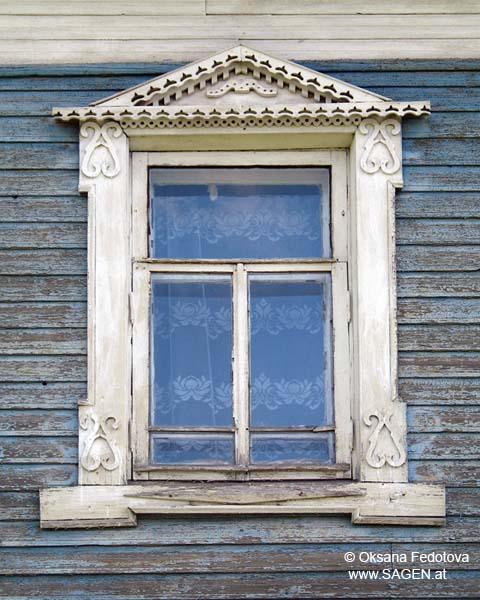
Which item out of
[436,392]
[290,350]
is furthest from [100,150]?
[436,392]

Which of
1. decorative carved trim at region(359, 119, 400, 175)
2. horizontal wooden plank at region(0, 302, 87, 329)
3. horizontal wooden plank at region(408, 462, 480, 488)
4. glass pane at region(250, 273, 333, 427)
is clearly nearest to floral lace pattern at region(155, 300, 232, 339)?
glass pane at region(250, 273, 333, 427)

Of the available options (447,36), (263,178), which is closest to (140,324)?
(263,178)

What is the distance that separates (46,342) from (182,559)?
104cm

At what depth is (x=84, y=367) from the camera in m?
5.02

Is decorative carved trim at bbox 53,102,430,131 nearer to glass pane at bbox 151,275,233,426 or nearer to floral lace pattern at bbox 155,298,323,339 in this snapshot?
glass pane at bbox 151,275,233,426

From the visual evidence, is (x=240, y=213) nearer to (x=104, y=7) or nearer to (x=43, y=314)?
(x=43, y=314)

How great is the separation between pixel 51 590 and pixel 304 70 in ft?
7.80

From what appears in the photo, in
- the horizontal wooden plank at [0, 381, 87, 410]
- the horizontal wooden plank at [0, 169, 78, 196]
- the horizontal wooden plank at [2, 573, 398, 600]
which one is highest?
the horizontal wooden plank at [0, 169, 78, 196]

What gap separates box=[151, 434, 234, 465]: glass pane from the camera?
5074mm

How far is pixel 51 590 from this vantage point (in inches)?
191

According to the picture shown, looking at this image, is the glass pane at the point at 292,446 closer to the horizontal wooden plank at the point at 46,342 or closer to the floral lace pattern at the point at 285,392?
the floral lace pattern at the point at 285,392

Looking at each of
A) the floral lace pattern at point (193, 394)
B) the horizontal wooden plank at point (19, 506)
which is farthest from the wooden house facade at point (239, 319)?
the floral lace pattern at point (193, 394)

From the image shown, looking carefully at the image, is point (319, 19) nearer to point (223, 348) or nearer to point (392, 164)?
point (392, 164)

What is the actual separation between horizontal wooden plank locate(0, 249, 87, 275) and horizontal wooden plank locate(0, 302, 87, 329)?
13cm
